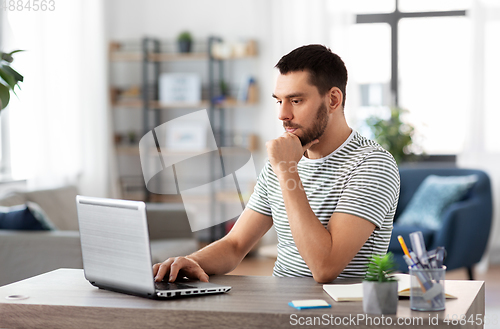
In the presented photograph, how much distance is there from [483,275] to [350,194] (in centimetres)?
339

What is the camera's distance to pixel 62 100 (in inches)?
175

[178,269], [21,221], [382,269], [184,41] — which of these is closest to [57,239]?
[21,221]

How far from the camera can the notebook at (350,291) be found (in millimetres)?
1135

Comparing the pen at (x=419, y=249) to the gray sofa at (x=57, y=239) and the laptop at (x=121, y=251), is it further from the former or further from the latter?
the gray sofa at (x=57, y=239)

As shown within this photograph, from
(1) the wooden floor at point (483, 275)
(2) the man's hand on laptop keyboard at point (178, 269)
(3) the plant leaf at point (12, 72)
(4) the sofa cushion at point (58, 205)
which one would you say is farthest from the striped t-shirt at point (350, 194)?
(4) the sofa cushion at point (58, 205)

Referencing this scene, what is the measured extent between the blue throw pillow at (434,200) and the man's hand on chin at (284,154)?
2459 mm

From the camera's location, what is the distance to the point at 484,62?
461 cm

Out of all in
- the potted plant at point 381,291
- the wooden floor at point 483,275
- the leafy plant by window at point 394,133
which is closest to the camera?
the potted plant at point 381,291

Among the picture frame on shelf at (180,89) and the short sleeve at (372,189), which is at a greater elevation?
the picture frame on shelf at (180,89)

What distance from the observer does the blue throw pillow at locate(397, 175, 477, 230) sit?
3.75 meters

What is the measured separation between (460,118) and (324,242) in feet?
13.1

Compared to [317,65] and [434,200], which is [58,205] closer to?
[434,200]

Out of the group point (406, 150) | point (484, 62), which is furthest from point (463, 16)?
point (406, 150)

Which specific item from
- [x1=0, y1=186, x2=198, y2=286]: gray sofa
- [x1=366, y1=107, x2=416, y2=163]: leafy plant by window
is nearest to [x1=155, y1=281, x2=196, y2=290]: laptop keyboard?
[x1=0, y1=186, x2=198, y2=286]: gray sofa
